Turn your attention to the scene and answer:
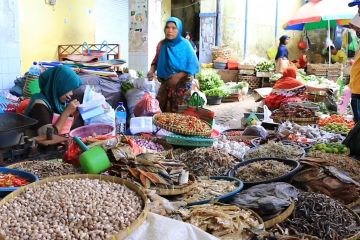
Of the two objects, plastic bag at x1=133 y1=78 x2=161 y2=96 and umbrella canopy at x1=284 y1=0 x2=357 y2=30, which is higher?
umbrella canopy at x1=284 y1=0 x2=357 y2=30

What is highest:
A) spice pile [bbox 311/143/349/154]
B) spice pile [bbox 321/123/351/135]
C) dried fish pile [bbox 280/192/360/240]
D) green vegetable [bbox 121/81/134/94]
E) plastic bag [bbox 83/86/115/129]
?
green vegetable [bbox 121/81/134/94]

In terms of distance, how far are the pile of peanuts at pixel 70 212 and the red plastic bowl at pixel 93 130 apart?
2193 millimetres

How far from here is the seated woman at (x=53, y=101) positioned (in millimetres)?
4348

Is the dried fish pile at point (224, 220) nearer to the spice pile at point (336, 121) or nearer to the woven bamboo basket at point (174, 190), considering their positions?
the woven bamboo basket at point (174, 190)

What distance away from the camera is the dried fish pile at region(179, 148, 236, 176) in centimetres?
333

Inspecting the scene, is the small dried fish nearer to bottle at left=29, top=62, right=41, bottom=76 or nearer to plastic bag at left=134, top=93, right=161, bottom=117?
plastic bag at left=134, top=93, right=161, bottom=117

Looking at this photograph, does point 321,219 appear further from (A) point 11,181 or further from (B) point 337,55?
(B) point 337,55

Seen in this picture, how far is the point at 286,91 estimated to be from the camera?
24.0ft

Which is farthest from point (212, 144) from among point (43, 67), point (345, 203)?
point (43, 67)

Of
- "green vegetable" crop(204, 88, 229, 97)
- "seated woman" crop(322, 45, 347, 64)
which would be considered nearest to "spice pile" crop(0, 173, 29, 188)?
"green vegetable" crop(204, 88, 229, 97)

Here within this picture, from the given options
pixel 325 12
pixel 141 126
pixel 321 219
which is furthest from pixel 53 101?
pixel 325 12

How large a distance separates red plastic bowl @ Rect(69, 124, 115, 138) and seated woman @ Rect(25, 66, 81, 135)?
0.65 ft

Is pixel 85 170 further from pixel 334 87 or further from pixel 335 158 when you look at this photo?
pixel 334 87

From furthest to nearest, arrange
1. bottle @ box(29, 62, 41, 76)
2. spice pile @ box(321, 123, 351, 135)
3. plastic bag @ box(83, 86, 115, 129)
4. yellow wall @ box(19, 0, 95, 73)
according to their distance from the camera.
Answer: yellow wall @ box(19, 0, 95, 73) → bottle @ box(29, 62, 41, 76) → spice pile @ box(321, 123, 351, 135) → plastic bag @ box(83, 86, 115, 129)
